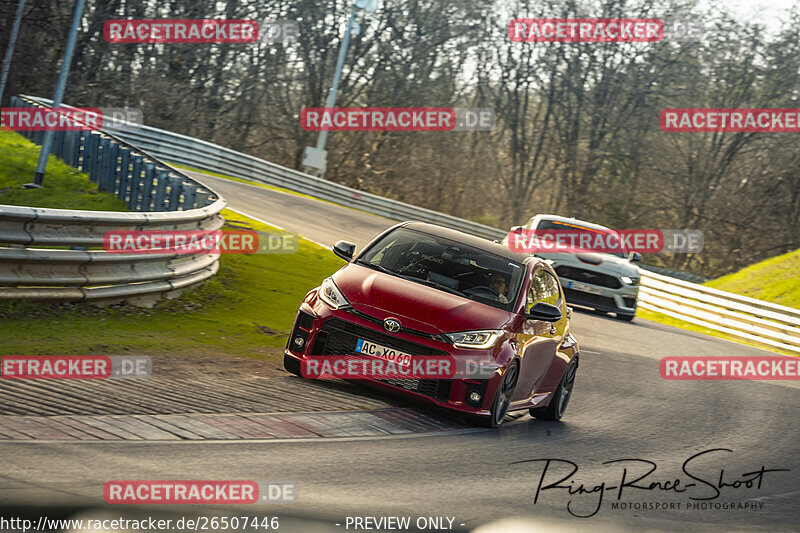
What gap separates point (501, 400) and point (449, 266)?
1408 mm

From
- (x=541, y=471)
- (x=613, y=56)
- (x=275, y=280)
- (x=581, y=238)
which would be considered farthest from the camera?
(x=613, y=56)

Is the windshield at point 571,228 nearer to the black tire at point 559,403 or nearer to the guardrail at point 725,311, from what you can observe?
the guardrail at point 725,311

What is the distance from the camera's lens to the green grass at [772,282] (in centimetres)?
2938

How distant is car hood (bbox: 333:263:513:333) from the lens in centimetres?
876

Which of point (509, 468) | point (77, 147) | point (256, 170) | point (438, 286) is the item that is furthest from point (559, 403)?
point (256, 170)

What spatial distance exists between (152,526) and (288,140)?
43.3m

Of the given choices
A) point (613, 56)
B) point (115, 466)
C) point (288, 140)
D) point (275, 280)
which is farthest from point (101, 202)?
point (613, 56)

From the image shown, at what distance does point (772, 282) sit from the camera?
30.8 metres

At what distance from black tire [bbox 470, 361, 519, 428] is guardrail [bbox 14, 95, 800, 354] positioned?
1532cm

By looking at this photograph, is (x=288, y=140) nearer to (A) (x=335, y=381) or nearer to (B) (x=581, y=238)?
(B) (x=581, y=238)

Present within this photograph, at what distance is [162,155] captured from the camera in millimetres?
30422

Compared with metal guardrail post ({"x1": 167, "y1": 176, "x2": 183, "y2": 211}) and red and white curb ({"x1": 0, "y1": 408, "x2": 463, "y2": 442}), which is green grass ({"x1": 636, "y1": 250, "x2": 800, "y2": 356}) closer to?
metal guardrail post ({"x1": 167, "y1": 176, "x2": 183, "y2": 211})

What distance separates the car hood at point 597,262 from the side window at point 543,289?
8.97 metres

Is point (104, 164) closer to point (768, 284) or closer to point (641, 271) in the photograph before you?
point (641, 271)
